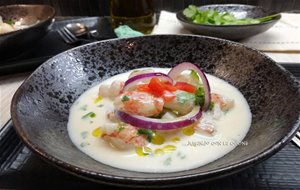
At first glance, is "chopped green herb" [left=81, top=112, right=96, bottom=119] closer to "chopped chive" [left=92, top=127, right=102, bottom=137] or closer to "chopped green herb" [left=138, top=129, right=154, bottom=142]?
"chopped chive" [left=92, top=127, right=102, bottom=137]

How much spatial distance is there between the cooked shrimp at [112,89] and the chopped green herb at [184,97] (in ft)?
0.81

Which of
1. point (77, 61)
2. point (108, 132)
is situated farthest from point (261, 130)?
point (77, 61)

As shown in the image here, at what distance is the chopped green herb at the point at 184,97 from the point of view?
0.99m

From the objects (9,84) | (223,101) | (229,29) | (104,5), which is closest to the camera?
(223,101)

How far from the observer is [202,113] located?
3.40ft

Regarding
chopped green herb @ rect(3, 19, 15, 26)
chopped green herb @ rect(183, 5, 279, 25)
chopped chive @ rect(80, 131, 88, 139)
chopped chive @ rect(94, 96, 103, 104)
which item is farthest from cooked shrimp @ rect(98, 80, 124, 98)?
chopped green herb @ rect(3, 19, 15, 26)

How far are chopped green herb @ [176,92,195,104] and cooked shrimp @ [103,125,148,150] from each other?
0.55 ft

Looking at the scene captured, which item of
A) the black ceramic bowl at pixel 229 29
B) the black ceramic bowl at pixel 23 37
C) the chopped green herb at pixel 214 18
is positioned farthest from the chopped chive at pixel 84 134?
the chopped green herb at pixel 214 18

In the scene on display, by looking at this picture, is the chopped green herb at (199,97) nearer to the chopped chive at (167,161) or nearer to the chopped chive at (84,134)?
the chopped chive at (167,161)

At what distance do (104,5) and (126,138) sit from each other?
198cm

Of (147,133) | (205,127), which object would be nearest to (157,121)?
(147,133)

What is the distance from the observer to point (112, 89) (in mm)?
1181

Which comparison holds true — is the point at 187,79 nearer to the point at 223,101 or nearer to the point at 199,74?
the point at 199,74

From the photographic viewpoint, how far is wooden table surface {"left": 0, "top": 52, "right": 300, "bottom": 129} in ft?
4.17
